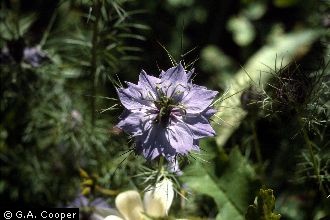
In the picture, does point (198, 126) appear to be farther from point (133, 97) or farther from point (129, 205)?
point (129, 205)

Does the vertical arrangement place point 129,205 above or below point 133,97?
below

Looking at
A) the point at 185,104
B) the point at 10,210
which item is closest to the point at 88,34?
the point at 10,210

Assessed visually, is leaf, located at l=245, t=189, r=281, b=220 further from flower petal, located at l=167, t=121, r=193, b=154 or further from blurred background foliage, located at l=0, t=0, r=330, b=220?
flower petal, located at l=167, t=121, r=193, b=154

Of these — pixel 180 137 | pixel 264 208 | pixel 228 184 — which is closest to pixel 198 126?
pixel 180 137

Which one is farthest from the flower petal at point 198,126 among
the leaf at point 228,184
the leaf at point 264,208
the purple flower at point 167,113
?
the leaf at point 228,184

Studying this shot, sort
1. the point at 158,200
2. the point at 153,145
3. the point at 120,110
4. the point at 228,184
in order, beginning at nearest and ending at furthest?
1. the point at 153,145
2. the point at 158,200
3. the point at 228,184
4. the point at 120,110
